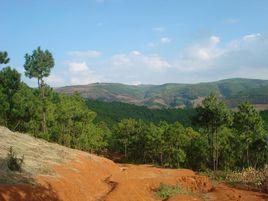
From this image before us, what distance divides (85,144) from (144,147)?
23.1 meters

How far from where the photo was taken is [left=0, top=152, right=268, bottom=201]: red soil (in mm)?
19766

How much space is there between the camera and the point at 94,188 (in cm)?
2825

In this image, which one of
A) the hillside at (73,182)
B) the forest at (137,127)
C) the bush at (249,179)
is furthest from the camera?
the forest at (137,127)

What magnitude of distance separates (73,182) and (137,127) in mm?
71302

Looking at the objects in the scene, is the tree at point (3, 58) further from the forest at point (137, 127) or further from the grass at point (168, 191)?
the grass at point (168, 191)

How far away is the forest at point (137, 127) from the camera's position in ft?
167

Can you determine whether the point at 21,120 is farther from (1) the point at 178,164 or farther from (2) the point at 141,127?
(2) the point at 141,127

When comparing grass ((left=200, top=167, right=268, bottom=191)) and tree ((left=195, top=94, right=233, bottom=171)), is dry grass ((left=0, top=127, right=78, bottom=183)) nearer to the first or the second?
grass ((left=200, top=167, right=268, bottom=191))

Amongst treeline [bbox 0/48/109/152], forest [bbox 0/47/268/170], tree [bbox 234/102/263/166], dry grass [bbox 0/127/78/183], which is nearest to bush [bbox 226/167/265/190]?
forest [bbox 0/47/268/170]

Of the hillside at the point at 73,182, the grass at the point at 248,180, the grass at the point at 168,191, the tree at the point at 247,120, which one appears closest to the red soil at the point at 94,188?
the hillside at the point at 73,182

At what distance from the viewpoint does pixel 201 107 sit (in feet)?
164

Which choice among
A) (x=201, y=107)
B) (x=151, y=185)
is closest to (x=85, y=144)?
(x=201, y=107)

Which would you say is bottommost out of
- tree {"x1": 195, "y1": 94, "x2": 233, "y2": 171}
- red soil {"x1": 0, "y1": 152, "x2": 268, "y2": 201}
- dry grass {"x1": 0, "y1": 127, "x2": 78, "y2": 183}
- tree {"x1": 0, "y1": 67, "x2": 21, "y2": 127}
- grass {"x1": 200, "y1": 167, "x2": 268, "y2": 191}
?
grass {"x1": 200, "y1": 167, "x2": 268, "y2": 191}

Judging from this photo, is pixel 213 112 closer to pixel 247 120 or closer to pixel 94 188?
pixel 247 120
